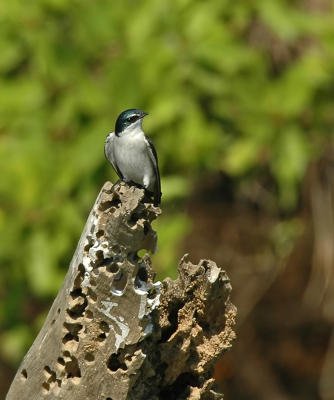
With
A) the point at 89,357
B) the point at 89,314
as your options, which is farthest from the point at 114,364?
the point at 89,314

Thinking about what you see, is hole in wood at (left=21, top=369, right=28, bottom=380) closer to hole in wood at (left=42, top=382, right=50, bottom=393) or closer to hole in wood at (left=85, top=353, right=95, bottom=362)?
hole in wood at (left=42, top=382, right=50, bottom=393)

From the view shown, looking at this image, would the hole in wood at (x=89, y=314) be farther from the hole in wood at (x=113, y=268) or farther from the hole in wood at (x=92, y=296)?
the hole in wood at (x=113, y=268)

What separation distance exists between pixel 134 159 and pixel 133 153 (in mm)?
42

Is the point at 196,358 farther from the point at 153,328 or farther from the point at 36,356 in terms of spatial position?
the point at 36,356

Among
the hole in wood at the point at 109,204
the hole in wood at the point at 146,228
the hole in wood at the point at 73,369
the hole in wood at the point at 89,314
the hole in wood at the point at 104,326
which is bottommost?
the hole in wood at the point at 73,369

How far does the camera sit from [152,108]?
22.9ft

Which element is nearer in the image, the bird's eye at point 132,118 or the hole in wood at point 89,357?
the hole in wood at point 89,357

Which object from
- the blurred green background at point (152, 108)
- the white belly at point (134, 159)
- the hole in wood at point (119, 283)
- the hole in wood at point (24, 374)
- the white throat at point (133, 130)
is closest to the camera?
the hole in wood at point (119, 283)

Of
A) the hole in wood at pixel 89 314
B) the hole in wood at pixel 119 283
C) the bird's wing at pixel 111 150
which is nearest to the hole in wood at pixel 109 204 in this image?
the hole in wood at pixel 119 283

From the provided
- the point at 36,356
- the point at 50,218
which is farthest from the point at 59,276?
the point at 36,356

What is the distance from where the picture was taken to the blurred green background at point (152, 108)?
6.85 meters

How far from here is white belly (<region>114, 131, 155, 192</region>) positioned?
488 centimetres

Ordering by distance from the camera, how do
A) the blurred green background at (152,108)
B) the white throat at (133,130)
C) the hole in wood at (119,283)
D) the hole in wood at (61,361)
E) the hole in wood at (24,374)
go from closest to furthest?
the hole in wood at (119,283) → the hole in wood at (61,361) → the hole in wood at (24,374) → the white throat at (133,130) → the blurred green background at (152,108)

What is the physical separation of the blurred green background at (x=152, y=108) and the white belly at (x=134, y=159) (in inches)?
53.4
